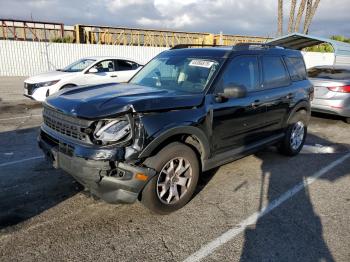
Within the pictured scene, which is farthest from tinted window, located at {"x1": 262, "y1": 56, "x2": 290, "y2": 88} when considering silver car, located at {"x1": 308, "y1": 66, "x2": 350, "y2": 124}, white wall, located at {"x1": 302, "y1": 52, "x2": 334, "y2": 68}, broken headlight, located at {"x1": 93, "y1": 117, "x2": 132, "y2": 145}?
white wall, located at {"x1": 302, "y1": 52, "x2": 334, "y2": 68}

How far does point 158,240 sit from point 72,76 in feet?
24.8

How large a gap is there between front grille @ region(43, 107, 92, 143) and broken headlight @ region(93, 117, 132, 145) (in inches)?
4.3

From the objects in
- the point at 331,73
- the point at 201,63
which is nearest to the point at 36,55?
the point at 331,73

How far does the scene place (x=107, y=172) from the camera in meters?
3.12

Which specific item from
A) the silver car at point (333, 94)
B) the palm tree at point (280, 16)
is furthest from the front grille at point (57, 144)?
the palm tree at point (280, 16)

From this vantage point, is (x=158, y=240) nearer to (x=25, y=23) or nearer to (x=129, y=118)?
(x=129, y=118)

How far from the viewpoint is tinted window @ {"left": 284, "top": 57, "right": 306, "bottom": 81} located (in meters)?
5.46

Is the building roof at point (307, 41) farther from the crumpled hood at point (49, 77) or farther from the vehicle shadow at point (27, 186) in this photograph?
the vehicle shadow at point (27, 186)

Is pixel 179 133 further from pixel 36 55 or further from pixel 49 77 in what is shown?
pixel 36 55

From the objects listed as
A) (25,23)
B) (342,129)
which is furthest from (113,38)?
(342,129)

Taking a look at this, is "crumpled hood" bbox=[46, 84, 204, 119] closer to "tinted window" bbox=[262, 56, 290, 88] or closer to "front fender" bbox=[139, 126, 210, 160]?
"front fender" bbox=[139, 126, 210, 160]

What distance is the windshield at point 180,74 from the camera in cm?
405

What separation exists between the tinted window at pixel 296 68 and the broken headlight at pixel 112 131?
11.2ft

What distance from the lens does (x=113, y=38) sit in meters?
22.5
